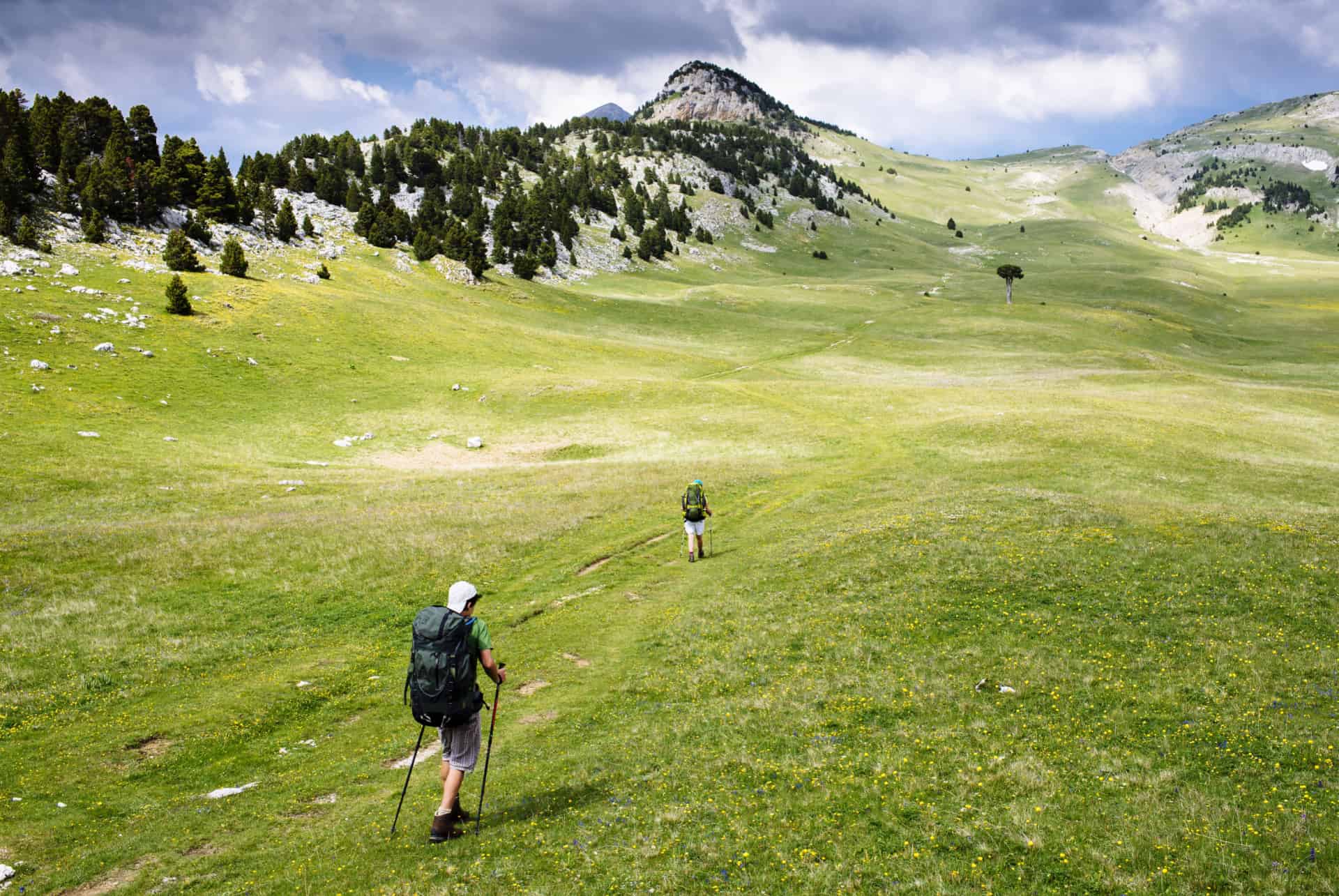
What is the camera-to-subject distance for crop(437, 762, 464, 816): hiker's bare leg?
38.3 ft

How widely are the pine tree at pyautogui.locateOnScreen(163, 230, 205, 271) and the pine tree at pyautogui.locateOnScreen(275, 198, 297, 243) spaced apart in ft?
101

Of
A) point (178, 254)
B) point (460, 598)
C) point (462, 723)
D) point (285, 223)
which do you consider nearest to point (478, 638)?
point (460, 598)

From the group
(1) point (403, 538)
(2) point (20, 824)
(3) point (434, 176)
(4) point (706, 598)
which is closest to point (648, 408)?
(1) point (403, 538)

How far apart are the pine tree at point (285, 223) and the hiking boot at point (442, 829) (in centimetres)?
13147

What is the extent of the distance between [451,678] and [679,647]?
10.5 metres

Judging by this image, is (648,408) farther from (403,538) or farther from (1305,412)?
(1305,412)

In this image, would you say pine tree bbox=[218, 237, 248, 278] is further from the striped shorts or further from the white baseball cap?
the striped shorts

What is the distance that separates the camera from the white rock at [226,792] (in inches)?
555

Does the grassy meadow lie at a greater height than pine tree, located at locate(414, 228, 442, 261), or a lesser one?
lesser

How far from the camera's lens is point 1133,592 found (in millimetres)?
20156

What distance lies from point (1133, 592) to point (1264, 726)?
7.88 m

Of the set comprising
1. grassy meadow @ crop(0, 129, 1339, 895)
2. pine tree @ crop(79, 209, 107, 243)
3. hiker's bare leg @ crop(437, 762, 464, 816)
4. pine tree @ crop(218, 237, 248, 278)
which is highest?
pine tree @ crop(79, 209, 107, 243)

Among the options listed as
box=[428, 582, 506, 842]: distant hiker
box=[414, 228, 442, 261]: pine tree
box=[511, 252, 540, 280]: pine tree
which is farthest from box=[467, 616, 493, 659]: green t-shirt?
box=[511, 252, 540, 280]: pine tree

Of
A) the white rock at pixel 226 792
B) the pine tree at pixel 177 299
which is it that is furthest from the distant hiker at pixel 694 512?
the pine tree at pixel 177 299
